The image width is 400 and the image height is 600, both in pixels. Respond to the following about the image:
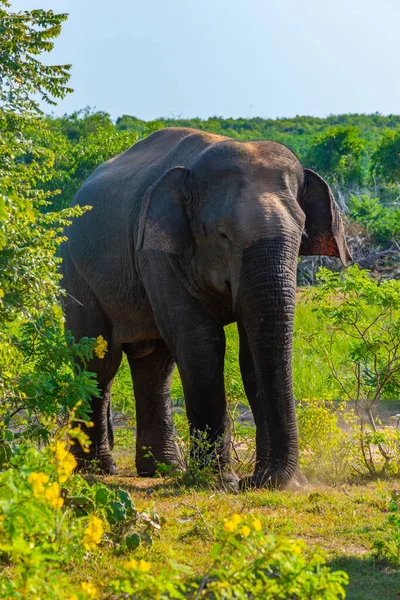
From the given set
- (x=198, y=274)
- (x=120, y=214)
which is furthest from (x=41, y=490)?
(x=120, y=214)

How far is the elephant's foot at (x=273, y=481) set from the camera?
673cm

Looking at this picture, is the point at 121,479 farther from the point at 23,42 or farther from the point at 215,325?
the point at 23,42

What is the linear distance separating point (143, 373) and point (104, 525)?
370 cm

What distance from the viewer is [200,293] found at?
24.3 ft

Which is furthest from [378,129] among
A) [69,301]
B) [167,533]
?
[167,533]

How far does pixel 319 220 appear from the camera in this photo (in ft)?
25.6

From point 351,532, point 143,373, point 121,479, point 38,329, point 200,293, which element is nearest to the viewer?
point 351,532

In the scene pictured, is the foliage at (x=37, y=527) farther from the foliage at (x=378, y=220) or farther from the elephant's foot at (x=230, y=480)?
the foliage at (x=378, y=220)

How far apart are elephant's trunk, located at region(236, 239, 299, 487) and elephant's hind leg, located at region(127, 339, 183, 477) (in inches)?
85.8

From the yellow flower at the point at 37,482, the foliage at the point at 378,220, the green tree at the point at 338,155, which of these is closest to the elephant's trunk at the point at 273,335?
the yellow flower at the point at 37,482

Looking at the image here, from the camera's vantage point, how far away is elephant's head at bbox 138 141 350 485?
6664mm

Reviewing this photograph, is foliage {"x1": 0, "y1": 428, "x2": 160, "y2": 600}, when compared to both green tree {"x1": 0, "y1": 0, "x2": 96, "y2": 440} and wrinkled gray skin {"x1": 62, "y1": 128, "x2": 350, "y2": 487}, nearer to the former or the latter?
green tree {"x1": 0, "y1": 0, "x2": 96, "y2": 440}

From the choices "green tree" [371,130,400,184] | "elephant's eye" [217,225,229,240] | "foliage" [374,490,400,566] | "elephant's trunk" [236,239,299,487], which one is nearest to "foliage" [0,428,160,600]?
"foliage" [374,490,400,566]

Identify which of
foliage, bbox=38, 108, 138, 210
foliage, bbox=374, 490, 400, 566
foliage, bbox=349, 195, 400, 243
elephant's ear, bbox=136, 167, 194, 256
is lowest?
foliage, bbox=374, 490, 400, 566
